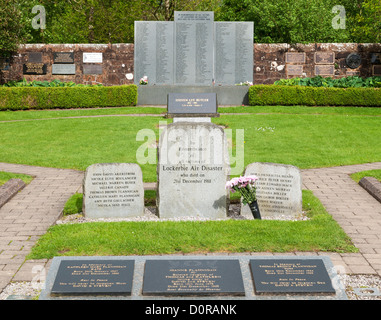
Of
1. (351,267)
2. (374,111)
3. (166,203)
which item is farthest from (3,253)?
(374,111)

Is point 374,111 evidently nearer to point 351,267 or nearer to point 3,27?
point 351,267

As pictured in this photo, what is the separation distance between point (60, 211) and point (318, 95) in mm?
14495

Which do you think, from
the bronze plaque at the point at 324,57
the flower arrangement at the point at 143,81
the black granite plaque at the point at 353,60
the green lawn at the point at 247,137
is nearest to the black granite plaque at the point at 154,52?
the flower arrangement at the point at 143,81

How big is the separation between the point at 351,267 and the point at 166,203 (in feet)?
9.90

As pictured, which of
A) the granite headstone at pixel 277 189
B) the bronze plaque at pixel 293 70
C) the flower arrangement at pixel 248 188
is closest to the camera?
the flower arrangement at pixel 248 188

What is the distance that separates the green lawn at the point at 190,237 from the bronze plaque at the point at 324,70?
17.6 meters

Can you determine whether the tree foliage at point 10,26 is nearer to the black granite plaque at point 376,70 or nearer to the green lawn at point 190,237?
the black granite plaque at point 376,70

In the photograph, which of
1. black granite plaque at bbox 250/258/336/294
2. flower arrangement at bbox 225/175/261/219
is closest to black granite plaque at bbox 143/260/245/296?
black granite plaque at bbox 250/258/336/294

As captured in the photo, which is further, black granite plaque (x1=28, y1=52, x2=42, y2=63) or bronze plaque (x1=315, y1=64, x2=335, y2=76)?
bronze plaque (x1=315, y1=64, x2=335, y2=76)

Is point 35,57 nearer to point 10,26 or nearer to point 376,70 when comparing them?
point 10,26

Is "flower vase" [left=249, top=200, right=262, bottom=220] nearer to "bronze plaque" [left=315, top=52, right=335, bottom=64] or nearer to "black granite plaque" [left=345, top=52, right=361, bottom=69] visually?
"bronze plaque" [left=315, top=52, right=335, bottom=64]

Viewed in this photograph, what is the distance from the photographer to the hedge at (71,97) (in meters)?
19.9

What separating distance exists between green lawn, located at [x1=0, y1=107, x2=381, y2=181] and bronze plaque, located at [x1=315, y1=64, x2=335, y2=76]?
4761 mm

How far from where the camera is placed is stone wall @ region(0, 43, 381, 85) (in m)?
23.3
